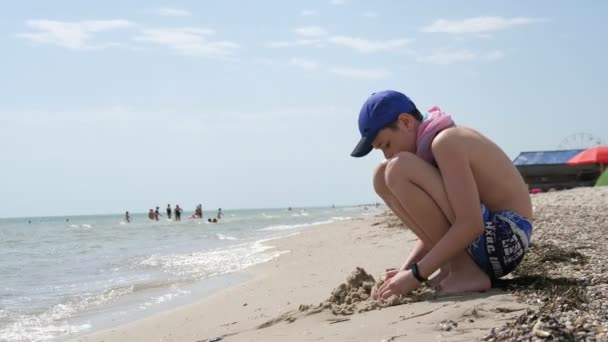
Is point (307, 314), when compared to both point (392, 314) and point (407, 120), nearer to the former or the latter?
point (392, 314)

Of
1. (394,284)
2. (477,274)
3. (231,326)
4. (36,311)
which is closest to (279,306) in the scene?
(231,326)

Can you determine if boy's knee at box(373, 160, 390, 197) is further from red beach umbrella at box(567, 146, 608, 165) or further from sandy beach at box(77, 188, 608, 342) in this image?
red beach umbrella at box(567, 146, 608, 165)

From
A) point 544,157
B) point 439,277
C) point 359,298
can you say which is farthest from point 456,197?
point 544,157

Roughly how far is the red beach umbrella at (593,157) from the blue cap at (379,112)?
2137cm

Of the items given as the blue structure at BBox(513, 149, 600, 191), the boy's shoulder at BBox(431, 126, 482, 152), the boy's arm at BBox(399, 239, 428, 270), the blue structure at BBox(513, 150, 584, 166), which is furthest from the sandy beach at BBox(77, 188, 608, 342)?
the blue structure at BBox(513, 150, 584, 166)

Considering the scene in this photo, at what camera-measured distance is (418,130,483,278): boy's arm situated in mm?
2932

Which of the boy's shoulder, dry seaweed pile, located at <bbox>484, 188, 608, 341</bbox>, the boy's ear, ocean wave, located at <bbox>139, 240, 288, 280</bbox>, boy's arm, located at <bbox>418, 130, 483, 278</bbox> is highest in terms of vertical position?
the boy's ear

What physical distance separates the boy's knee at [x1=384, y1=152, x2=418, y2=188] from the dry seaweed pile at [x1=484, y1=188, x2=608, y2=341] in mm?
736

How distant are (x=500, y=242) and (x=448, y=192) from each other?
38 centimetres

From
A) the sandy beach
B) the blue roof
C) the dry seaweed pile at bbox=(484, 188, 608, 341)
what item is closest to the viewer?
the dry seaweed pile at bbox=(484, 188, 608, 341)

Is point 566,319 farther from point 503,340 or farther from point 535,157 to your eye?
point 535,157

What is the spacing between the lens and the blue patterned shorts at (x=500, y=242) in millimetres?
3074

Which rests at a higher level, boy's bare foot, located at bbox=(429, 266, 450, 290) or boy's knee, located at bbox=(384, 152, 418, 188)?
boy's knee, located at bbox=(384, 152, 418, 188)

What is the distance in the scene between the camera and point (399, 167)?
10.0 ft
